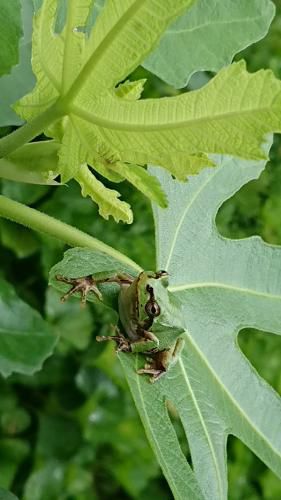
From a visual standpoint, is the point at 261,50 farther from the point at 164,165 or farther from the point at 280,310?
the point at 164,165

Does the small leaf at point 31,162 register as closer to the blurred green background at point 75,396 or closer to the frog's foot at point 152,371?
the frog's foot at point 152,371

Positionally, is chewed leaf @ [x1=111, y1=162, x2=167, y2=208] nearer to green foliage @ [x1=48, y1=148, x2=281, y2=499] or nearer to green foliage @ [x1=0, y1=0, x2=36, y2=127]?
green foliage @ [x1=48, y1=148, x2=281, y2=499]

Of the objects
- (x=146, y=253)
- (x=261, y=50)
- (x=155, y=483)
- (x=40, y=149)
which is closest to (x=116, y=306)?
(x=40, y=149)

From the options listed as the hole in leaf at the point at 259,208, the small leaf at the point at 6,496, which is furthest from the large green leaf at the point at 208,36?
the hole in leaf at the point at 259,208

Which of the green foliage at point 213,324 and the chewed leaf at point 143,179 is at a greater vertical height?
the chewed leaf at point 143,179

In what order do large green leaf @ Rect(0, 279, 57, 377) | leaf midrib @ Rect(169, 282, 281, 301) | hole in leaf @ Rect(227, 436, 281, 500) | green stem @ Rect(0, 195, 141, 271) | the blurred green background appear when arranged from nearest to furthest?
green stem @ Rect(0, 195, 141, 271) → leaf midrib @ Rect(169, 282, 281, 301) → large green leaf @ Rect(0, 279, 57, 377) → the blurred green background → hole in leaf @ Rect(227, 436, 281, 500)

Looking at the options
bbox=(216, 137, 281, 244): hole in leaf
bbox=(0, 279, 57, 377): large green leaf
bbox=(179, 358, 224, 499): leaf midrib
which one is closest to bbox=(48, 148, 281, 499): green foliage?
bbox=(179, 358, 224, 499): leaf midrib
